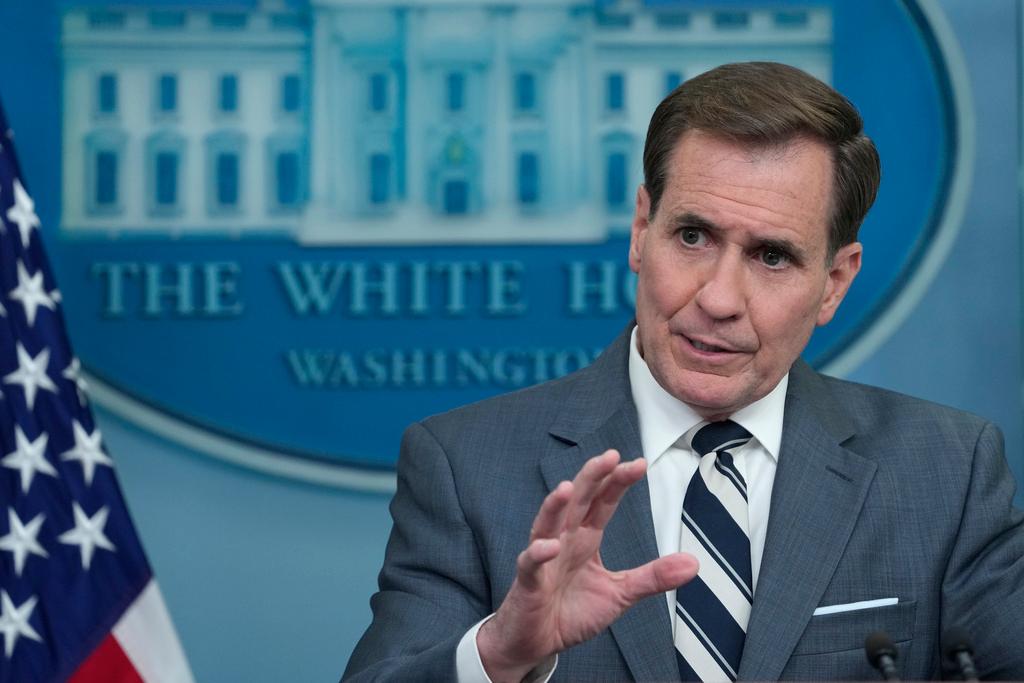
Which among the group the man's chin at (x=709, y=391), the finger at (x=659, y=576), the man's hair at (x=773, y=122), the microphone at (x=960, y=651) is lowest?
the microphone at (x=960, y=651)

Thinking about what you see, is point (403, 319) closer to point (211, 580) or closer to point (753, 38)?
point (211, 580)

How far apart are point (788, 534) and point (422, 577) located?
0.52 meters

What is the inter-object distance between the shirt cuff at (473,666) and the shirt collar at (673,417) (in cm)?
43

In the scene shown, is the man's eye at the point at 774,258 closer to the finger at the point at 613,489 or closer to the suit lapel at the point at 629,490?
the suit lapel at the point at 629,490

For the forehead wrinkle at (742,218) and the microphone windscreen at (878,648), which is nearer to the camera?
the microphone windscreen at (878,648)

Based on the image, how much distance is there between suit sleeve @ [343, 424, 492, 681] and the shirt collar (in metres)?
0.30

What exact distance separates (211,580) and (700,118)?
1.87 meters

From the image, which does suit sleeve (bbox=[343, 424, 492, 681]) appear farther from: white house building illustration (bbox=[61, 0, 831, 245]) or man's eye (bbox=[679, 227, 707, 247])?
white house building illustration (bbox=[61, 0, 831, 245])

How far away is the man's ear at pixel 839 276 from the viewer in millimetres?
2059

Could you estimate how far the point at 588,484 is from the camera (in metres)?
1.52

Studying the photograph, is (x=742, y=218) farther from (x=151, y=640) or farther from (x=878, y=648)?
(x=151, y=640)

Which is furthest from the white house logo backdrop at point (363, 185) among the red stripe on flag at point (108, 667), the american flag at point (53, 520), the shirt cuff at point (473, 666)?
the shirt cuff at point (473, 666)

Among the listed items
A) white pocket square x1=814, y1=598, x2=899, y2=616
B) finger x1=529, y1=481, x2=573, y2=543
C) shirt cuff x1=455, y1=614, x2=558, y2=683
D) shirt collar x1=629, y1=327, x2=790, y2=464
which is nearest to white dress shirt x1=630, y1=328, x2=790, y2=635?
shirt collar x1=629, y1=327, x2=790, y2=464

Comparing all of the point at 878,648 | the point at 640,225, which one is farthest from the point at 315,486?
the point at 878,648
